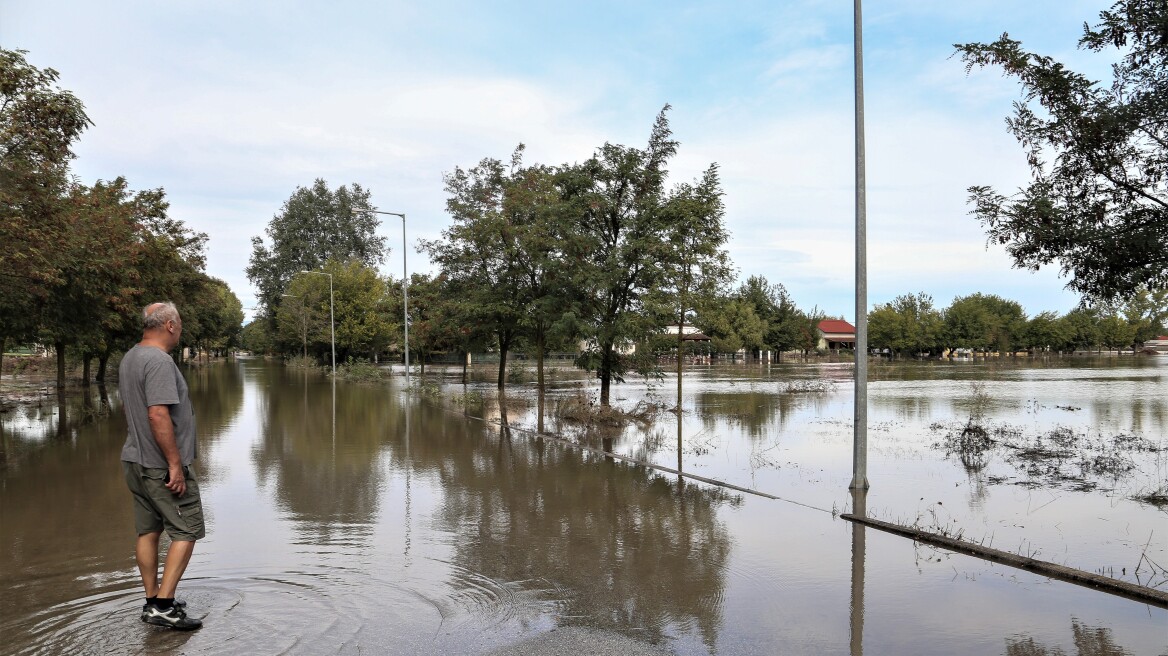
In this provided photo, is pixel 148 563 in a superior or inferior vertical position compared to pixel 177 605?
superior

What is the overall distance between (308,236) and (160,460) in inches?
2623

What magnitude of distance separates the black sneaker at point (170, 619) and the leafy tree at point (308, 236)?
63.5 m

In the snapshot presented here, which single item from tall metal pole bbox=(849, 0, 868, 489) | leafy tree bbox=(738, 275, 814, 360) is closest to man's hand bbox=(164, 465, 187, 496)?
tall metal pole bbox=(849, 0, 868, 489)

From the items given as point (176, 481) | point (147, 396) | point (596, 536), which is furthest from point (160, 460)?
point (596, 536)

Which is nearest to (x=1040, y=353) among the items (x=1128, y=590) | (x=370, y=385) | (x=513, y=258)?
(x=370, y=385)

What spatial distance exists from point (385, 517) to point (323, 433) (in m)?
9.05

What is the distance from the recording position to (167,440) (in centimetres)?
467

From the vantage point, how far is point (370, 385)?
3775cm

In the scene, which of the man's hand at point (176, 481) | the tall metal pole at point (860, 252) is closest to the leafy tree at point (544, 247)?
the tall metal pole at point (860, 252)

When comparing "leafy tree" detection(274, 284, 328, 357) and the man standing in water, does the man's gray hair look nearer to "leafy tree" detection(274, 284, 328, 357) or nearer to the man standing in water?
the man standing in water

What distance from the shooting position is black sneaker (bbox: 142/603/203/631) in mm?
4688

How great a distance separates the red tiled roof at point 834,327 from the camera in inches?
4922

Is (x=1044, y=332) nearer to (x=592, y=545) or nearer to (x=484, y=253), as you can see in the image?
(x=484, y=253)

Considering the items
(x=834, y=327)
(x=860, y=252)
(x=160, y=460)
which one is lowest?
(x=160, y=460)
